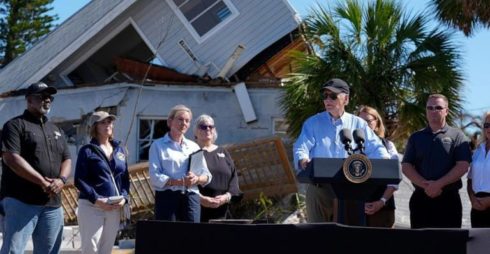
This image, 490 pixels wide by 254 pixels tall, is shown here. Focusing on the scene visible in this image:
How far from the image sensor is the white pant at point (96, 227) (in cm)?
709

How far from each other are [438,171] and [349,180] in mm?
2186

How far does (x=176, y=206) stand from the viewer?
7.30 metres

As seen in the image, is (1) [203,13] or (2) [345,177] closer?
(2) [345,177]

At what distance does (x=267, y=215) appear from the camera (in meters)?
13.0

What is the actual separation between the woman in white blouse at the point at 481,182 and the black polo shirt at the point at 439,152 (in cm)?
11

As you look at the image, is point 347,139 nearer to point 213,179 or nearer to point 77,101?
point 213,179

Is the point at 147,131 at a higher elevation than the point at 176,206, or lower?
higher

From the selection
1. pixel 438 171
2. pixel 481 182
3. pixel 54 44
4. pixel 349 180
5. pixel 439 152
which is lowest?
pixel 481 182

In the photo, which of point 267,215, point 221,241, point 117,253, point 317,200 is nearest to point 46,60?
point 267,215

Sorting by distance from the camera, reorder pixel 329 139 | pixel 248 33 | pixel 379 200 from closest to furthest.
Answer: pixel 329 139, pixel 379 200, pixel 248 33

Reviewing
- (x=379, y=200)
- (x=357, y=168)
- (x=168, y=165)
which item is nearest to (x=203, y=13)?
(x=168, y=165)

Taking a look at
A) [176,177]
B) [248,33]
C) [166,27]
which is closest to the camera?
[176,177]

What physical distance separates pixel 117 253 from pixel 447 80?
743cm

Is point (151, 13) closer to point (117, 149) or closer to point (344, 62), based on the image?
point (344, 62)
